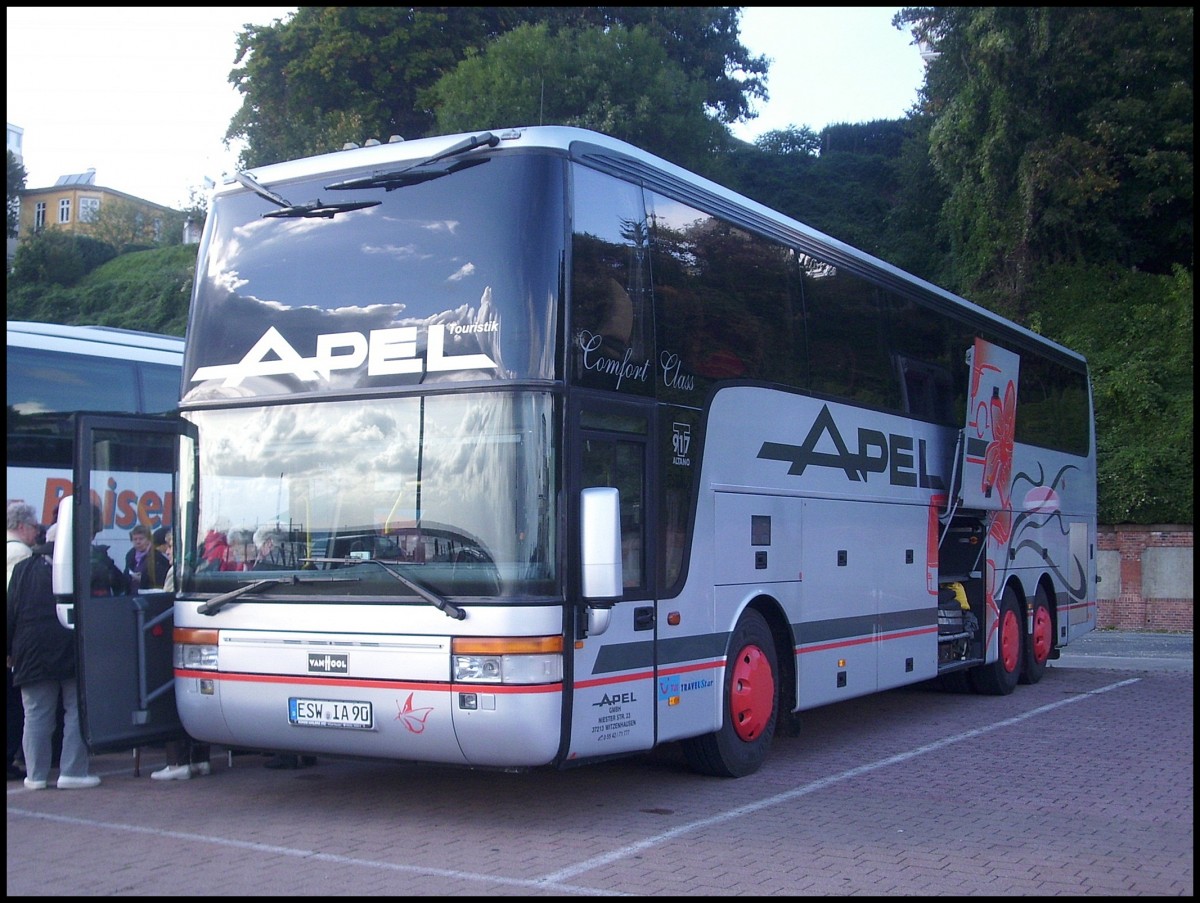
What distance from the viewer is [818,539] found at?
34.0 feet

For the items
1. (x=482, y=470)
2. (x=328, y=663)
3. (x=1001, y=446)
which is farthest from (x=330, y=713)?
(x=1001, y=446)

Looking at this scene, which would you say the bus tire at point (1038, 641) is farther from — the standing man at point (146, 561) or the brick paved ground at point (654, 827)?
the standing man at point (146, 561)

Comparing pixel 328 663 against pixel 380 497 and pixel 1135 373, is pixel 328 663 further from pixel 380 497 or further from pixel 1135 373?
pixel 1135 373

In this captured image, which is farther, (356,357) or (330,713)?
(356,357)

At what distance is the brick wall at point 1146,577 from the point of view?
2642 centimetres

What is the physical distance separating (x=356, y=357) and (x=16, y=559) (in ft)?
10.7

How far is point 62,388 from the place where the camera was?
42.4 ft

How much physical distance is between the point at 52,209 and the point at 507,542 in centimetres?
12182

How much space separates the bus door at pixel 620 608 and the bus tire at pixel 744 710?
1.15 metres

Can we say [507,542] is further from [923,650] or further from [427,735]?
[923,650]

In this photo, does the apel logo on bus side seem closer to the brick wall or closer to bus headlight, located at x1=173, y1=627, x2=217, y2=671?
bus headlight, located at x1=173, y1=627, x2=217, y2=671

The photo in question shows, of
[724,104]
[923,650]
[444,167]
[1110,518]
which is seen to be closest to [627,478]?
[444,167]

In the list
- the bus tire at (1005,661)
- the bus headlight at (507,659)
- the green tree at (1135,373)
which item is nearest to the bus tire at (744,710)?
the bus headlight at (507,659)

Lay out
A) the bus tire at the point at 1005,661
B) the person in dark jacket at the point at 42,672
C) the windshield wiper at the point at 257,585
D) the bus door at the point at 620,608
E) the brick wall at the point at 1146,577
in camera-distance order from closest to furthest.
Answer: the bus door at the point at 620,608
the windshield wiper at the point at 257,585
the person in dark jacket at the point at 42,672
the bus tire at the point at 1005,661
the brick wall at the point at 1146,577
